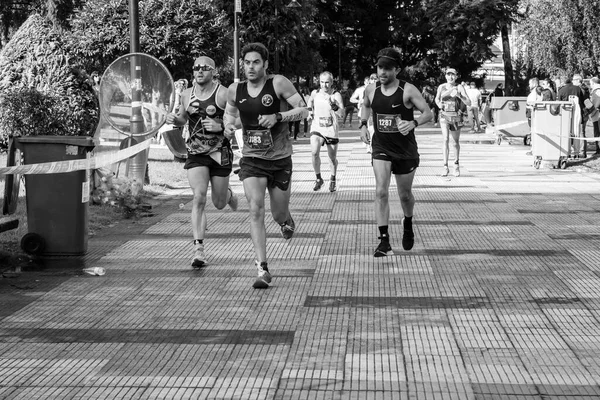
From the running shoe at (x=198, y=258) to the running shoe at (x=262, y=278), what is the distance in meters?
1.06

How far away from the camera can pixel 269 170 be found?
330 inches

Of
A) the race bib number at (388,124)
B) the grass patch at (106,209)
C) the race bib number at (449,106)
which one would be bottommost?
the grass patch at (106,209)

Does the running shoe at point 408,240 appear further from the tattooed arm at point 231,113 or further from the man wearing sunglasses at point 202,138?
the tattooed arm at point 231,113

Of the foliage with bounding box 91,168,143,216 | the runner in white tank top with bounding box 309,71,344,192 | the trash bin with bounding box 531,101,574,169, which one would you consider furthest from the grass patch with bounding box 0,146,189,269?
the trash bin with bounding box 531,101,574,169

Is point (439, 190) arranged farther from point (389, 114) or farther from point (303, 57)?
point (303, 57)

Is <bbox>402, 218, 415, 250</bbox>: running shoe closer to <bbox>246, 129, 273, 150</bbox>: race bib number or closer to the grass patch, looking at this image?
<bbox>246, 129, 273, 150</bbox>: race bib number

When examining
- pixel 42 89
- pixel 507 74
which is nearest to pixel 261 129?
pixel 42 89

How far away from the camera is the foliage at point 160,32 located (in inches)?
948

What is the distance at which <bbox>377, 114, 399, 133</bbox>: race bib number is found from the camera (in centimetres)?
965

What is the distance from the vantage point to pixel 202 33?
2420 cm

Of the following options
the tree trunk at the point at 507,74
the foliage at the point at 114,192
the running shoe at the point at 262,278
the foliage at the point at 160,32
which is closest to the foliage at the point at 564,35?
the tree trunk at the point at 507,74

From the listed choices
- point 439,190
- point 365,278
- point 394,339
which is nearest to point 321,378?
point 394,339

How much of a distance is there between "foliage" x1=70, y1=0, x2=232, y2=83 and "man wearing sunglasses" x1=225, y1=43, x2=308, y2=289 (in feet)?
51.5

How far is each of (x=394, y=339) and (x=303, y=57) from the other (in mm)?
35880
